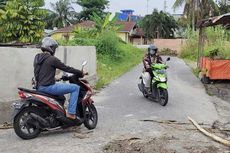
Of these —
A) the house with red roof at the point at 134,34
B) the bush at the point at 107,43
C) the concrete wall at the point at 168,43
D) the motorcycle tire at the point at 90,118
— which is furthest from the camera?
the house with red roof at the point at 134,34

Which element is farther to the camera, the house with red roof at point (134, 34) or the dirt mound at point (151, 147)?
the house with red roof at point (134, 34)

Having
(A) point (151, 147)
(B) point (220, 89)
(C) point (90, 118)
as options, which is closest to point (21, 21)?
(B) point (220, 89)

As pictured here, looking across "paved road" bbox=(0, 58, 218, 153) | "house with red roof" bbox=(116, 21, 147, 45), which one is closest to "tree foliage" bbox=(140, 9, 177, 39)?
Result: "house with red roof" bbox=(116, 21, 147, 45)

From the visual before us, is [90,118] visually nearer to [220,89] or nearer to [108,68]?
[220,89]

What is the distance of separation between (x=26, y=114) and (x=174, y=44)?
45273 millimetres

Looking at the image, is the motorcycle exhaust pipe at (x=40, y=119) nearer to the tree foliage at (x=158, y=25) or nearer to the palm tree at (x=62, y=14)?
the tree foliage at (x=158, y=25)

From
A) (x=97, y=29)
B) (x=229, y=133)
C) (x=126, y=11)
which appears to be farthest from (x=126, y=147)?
(x=126, y=11)

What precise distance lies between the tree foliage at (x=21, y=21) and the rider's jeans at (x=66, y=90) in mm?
22355

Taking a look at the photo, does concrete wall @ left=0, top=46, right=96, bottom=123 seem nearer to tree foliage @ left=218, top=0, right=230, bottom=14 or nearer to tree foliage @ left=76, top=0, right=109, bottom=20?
tree foliage @ left=218, top=0, right=230, bottom=14

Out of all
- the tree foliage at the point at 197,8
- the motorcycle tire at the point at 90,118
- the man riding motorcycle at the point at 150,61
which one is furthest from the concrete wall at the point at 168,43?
the motorcycle tire at the point at 90,118

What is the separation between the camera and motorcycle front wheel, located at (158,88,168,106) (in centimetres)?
1107

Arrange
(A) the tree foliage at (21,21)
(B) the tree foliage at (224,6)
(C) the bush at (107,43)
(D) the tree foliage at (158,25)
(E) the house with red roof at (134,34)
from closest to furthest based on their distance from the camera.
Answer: (C) the bush at (107,43), (A) the tree foliage at (21,21), (B) the tree foliage at (224,6), (D) the tree foliage at (158,25), (E) the house with red roof at (134,34)

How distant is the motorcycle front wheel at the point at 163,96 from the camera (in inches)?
436

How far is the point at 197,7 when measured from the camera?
49.1 meters
